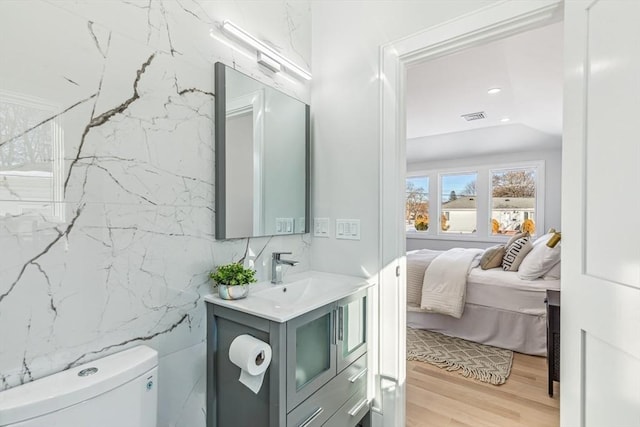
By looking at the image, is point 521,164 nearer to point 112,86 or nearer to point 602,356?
Answer: point 602,356

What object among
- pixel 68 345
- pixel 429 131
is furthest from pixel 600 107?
pixel 429 131

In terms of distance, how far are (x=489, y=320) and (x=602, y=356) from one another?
2120mm

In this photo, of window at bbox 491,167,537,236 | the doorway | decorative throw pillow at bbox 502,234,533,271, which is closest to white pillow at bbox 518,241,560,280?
decorative throw pillow at bbox 502,234,533,271

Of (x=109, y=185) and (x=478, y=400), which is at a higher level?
(x=109, y=185)

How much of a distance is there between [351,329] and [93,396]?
106cm

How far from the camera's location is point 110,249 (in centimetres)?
109

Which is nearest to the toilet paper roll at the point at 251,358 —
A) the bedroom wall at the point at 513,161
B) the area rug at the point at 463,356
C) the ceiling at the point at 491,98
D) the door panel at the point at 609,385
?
the door panel at the point at 609,385

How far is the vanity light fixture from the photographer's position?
1.48m

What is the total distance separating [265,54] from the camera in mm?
1653

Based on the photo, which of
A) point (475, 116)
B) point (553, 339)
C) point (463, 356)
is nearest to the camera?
point (553, 339)

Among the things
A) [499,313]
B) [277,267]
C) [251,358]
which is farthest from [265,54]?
[499,313]

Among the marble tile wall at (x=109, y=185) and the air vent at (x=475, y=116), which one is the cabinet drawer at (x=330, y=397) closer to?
the marble tile wall at (x=109, y=185)

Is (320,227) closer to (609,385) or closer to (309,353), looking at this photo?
(309,353)

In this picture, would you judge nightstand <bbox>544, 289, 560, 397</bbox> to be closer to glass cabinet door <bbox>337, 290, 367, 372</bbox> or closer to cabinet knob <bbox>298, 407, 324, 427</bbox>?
glass cabinet door <bbox>337, 290, 367, 372</bbox>
